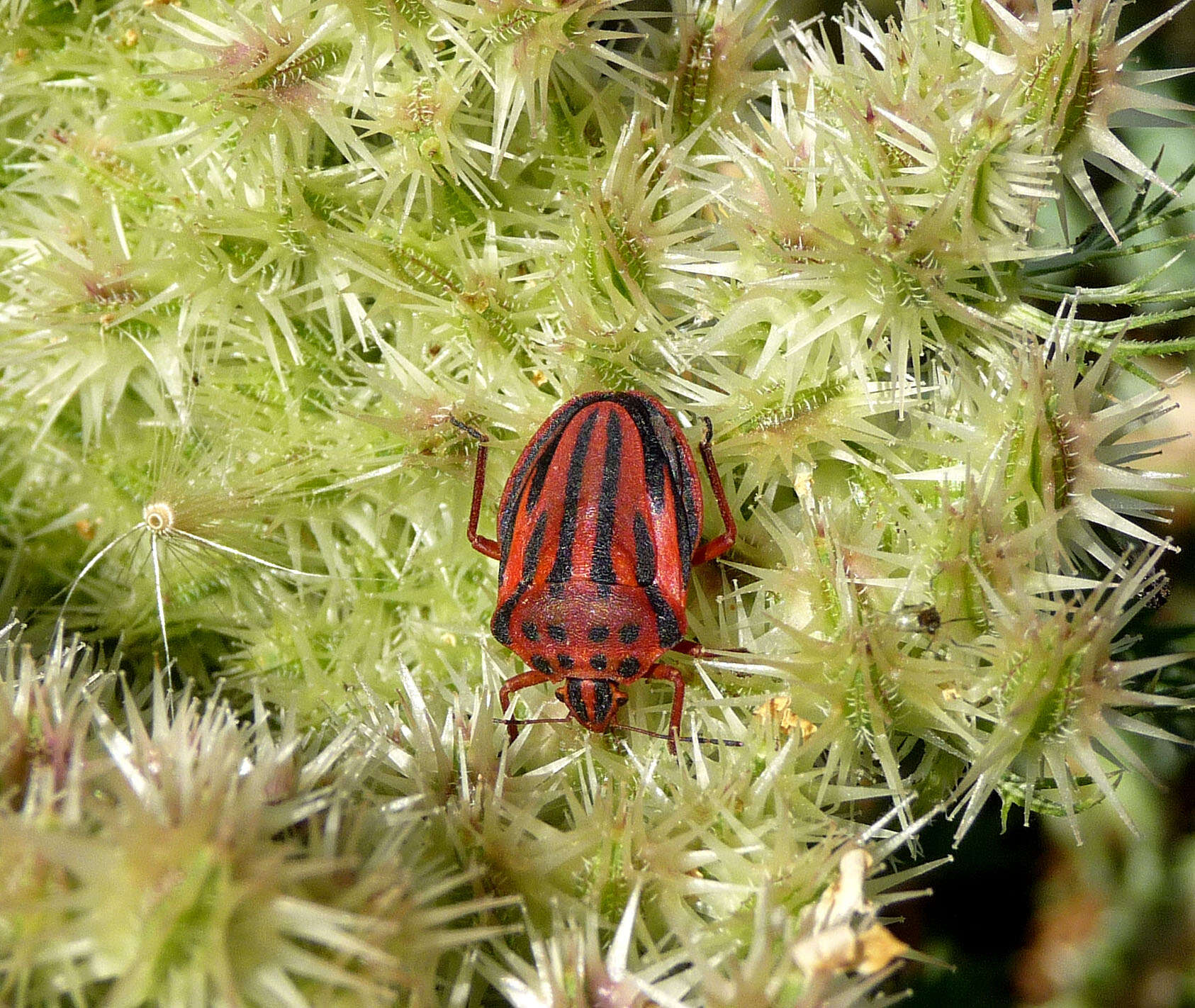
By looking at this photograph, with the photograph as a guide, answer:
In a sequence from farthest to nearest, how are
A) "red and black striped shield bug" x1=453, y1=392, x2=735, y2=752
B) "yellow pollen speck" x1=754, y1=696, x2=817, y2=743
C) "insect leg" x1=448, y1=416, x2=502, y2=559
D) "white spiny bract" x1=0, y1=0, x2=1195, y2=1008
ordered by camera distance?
"insect leg" x1=448, y1=416, x2=502, y2=559 → "red and black striped shield bug" x1=453, y1=392, x2=735, y2=752 → "yellow pollen speck" x1=754, y1=696, x2=817, y2=743 → "white spiny bract" x1=0, y1=0, x2=1195, y2=1008

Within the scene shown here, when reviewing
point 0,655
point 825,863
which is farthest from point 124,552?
point 825,863

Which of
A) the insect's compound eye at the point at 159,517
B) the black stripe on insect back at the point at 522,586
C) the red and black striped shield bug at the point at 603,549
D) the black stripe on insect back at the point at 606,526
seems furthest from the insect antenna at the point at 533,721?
the insect's compound eye at the point at 159,517

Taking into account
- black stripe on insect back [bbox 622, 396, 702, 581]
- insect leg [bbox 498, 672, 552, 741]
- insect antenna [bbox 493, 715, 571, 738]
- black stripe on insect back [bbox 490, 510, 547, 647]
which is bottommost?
insect antenna [bbox 493, 715, 571, 738]

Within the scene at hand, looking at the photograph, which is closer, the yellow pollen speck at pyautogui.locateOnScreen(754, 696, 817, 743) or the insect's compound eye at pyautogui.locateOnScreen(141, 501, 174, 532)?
the yellow pollen speck at pyautogui.locateOnScreen(754, 696, 817, 743)

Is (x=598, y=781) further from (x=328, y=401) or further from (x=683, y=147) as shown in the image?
(x=683, y=147)

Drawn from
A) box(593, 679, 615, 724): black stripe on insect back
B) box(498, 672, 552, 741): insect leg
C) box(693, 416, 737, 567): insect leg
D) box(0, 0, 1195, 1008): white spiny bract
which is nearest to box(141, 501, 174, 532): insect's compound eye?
box(0, 0, 1195, 1008): white spiny bract

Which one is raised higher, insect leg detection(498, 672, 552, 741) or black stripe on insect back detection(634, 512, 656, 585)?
black stripe on insect back detection(634, 512, 656, 585)

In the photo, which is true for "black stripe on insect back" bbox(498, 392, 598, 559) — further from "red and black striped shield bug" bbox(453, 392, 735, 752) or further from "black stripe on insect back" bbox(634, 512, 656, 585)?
"black stripe on insect back" bbox(634, 512, 656, 585)
